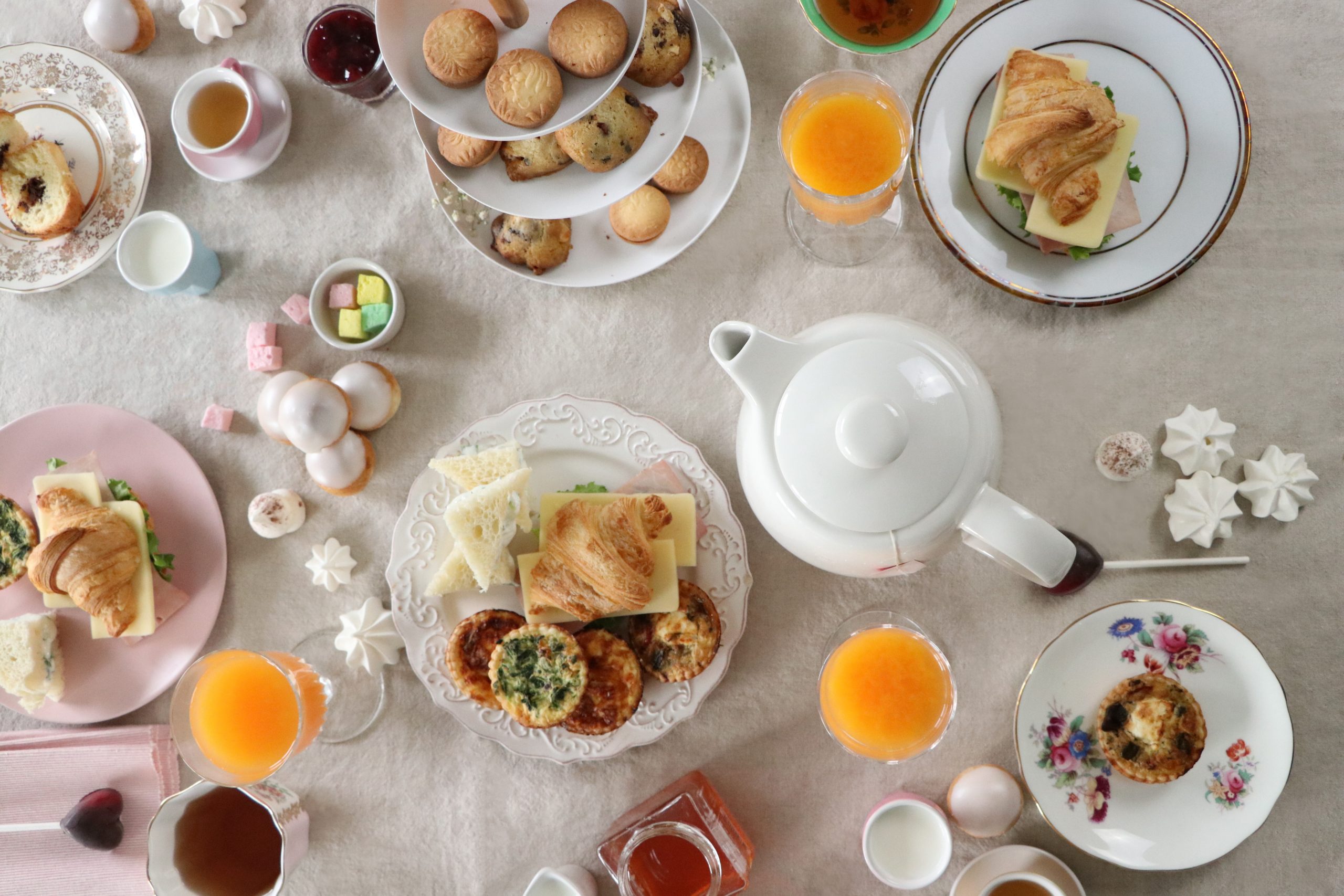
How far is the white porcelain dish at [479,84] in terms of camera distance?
979mm

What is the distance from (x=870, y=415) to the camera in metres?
0.90

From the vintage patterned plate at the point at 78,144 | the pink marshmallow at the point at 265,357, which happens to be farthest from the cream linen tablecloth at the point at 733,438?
the vintage patterned plate at the point at 78,144

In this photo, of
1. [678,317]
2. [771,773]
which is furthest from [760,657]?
[678,317]

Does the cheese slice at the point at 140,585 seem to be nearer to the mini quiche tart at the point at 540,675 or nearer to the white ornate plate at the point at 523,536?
the white ornate plate at the point at 523,536

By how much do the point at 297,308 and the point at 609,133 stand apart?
0.68 m

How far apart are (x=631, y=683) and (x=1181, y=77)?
123cm

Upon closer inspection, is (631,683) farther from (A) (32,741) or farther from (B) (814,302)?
(A) (32,741)

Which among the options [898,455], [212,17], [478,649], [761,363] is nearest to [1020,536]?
[898,455]

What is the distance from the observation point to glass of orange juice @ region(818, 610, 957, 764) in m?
1.30

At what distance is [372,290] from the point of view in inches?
57.1

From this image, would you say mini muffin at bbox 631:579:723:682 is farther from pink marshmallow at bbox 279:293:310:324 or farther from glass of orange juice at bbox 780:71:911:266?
pink marshmallow at bbox 279:293:310:324

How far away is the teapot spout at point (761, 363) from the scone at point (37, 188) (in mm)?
1176

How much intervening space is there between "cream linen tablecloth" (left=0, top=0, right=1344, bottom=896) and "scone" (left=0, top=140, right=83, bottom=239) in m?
0.33

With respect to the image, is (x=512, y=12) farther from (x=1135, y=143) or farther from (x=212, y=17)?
(x=1135, y=143)
